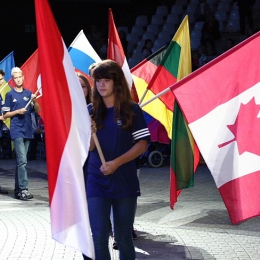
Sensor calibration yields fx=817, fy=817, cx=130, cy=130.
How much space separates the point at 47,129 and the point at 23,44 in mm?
26231

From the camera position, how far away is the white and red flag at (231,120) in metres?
6.42

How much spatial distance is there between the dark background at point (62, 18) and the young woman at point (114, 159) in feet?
82.0

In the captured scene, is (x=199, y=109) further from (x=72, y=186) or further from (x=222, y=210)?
(x=222, y=210)

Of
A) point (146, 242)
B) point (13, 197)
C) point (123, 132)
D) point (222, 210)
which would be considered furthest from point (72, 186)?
point (13, 197)

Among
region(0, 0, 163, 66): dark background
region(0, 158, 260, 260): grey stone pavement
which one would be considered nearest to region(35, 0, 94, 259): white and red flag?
region(0, 158, 260, 260): grey stone pavement

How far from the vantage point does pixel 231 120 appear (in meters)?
6.63

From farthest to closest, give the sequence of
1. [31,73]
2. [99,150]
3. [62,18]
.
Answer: [62,18]
[31,73]
[99,150]

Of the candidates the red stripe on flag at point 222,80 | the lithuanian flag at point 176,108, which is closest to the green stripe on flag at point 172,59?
the lithuanian flag at point 176,108

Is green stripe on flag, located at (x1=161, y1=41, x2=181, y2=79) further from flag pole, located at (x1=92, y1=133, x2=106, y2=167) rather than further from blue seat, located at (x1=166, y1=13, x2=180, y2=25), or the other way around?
blue seat, located at (x1=166, y1=13, x2=180, y2=25)

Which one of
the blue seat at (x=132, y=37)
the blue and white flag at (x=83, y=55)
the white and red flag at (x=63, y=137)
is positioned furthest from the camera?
the blue seat at (x=132, y=37)

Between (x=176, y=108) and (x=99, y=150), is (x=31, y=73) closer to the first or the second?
(x=176, y=108)

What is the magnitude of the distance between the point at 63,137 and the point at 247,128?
172 centimetres

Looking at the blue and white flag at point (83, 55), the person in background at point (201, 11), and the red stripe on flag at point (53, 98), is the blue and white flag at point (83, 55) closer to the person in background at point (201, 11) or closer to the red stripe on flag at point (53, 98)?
the red stripe on flag at point (53, 98)

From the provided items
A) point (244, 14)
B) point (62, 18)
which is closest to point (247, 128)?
point (244, 14)
